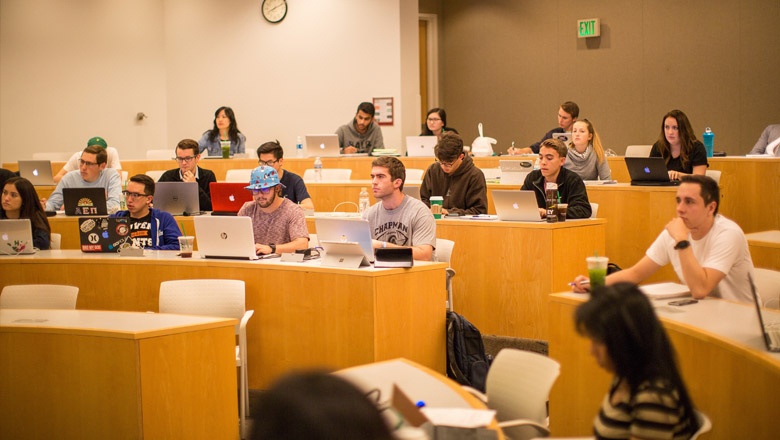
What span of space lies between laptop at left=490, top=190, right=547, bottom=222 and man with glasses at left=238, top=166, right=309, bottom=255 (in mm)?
1418

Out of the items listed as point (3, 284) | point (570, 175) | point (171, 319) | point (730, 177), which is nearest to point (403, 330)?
point (171, 319)

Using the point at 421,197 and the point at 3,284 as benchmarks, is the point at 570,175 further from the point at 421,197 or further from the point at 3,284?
the point at 3,284

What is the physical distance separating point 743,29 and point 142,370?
8.49 meters

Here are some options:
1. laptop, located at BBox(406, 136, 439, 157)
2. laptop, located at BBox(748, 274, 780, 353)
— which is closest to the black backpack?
laptop, located at BBox(748, 274, 780, 353)

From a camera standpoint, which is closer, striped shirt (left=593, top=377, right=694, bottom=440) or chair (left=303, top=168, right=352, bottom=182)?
striped shirt (left=593, top=377, right=694, bottom=440)

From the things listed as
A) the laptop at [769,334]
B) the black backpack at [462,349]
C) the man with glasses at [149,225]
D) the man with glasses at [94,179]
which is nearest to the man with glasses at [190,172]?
the man with glasses at [94,179]

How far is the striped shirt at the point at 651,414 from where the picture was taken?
2059mm

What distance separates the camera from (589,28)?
1041cm

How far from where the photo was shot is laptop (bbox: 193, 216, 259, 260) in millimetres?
4520

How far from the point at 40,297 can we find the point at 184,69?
7.88 metres

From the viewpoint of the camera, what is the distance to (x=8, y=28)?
10.0m

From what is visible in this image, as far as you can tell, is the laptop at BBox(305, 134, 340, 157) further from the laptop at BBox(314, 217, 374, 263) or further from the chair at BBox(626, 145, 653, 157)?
the laptop at BBox(314, 217, 374, 263)

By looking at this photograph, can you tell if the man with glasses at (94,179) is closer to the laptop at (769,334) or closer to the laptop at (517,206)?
the laptop at (517,206)

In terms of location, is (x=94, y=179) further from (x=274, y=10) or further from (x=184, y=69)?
(x=274, y=10)
